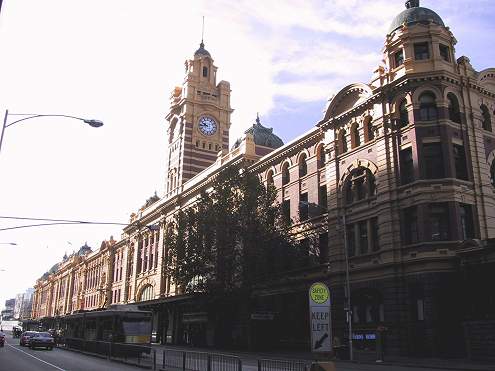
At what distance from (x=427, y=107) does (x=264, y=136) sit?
2707 centimetres

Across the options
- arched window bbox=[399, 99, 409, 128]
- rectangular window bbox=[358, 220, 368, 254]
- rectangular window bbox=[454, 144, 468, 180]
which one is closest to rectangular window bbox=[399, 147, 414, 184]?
arched window bbox=[399, 99, 409, 128]

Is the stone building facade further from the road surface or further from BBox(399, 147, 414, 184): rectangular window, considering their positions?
the road surface

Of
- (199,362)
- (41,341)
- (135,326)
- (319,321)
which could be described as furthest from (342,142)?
(41,341)

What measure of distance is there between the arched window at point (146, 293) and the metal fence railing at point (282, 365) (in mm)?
58896

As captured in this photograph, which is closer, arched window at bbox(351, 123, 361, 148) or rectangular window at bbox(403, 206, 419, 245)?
rectangular window at bbox(403, 206, 419, 245)

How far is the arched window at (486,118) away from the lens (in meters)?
35.8

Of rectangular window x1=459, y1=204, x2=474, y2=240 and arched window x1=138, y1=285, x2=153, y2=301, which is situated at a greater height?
rectangular window x1=459, y1=204, x2=474, y2=240

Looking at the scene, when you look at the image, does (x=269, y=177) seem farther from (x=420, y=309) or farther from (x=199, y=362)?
(x=199, y=362)

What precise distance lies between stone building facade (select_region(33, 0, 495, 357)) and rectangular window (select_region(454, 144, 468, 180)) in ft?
0.27

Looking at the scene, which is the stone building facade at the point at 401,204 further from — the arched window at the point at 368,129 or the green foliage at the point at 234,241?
the green foliage at the point at 234,241

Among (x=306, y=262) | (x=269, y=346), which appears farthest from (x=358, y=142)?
(x=269, y=346)

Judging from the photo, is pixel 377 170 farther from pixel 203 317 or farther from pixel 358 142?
pixel 203 317

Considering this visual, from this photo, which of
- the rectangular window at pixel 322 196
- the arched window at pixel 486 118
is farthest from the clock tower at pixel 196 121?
the arched window at pixel 486 118

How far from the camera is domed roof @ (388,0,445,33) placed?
35969 millimetres
